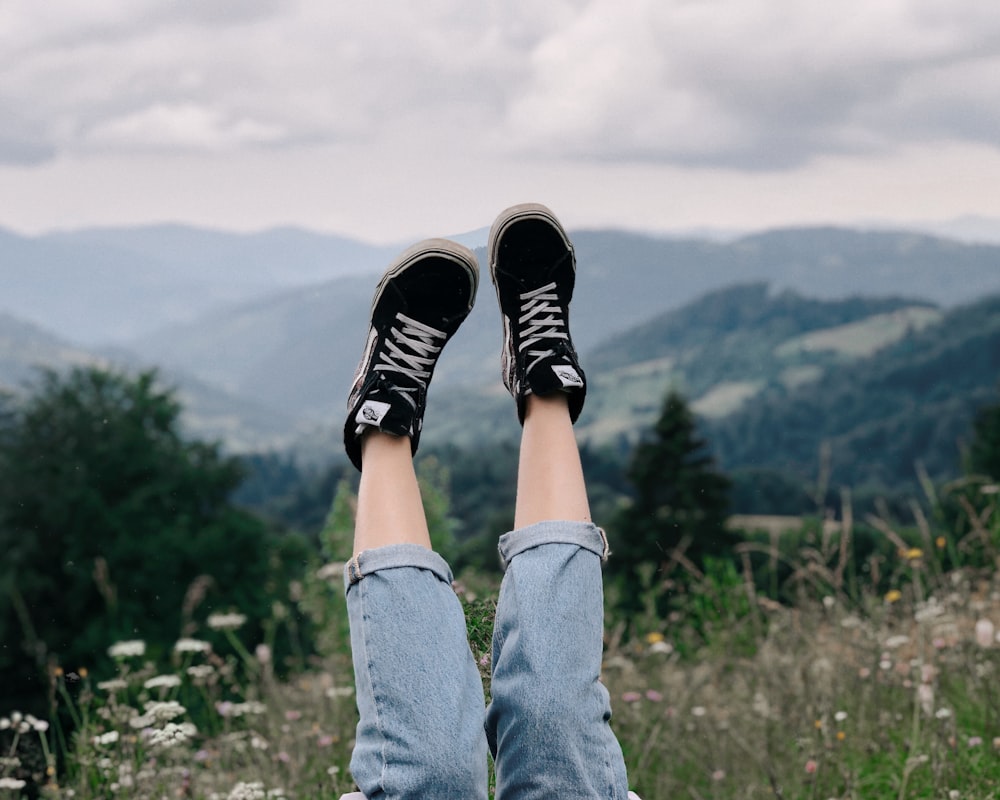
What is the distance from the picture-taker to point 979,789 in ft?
7.69

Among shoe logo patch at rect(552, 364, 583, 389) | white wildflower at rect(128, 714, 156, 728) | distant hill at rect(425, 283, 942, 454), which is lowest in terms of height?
white wildflower at rect(128, 714, 156, 728)

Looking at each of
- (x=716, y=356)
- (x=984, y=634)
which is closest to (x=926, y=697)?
(x=984, y=634)

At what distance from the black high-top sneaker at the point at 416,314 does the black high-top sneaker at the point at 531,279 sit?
0.34ft

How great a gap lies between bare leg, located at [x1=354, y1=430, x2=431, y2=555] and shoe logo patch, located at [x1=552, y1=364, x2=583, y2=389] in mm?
404

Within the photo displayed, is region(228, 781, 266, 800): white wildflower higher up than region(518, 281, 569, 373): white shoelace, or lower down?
lower down

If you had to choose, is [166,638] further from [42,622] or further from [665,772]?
[665,772]

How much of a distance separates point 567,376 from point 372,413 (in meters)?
0.49

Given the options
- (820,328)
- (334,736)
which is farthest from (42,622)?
(820,328)

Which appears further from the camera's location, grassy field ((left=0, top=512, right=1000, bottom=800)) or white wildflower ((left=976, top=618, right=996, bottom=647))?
white wildflower ((left=976, top=618, right=996, bottom=647))

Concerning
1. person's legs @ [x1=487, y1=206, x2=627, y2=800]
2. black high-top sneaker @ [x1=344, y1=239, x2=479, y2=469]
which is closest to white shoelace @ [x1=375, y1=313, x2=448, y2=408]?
black high-top sneaker @ [x1=344, y1=239, x2=479, y2=469]

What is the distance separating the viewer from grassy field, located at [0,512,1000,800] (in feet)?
8.25

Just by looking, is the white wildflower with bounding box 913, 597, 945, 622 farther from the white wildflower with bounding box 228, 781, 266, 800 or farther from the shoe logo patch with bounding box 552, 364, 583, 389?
the white wildflower with bounding box 228, 781, 266, 800

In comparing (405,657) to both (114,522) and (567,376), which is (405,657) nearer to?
(567,376)

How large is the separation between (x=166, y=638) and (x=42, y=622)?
296 cm
